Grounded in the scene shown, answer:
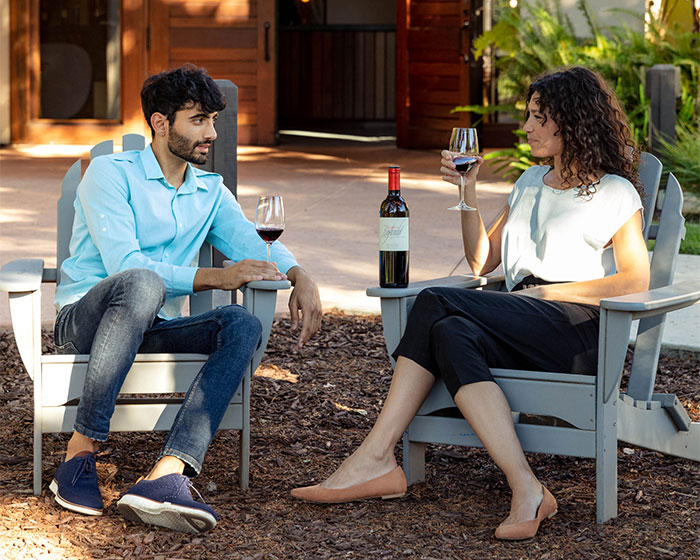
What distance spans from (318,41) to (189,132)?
1069cm

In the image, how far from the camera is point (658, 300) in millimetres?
2383

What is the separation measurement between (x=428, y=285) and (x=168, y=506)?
867mm

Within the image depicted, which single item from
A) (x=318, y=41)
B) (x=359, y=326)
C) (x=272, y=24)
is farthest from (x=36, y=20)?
(x=359, y=326)

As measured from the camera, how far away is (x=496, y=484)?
9.02ft

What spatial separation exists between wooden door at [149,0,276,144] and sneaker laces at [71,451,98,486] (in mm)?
7829

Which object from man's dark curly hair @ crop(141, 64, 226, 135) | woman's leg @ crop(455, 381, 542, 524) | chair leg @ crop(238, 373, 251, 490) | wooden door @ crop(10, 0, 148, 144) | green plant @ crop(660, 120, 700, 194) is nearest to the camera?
woman's leg @ crop(455, 381, 542, 524)

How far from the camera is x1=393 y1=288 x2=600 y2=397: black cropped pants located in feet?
8.28

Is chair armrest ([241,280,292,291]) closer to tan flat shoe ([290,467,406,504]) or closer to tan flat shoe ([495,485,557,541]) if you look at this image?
tan flat shoe ([290,467,406,504])

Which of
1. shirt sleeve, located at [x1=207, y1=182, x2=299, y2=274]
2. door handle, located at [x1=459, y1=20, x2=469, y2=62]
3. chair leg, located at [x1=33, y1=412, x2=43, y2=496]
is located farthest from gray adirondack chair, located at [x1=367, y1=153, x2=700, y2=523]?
door handle, located at [x1=459, y1=20, x2=469, y2=62]

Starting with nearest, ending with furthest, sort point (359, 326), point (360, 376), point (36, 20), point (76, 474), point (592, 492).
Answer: point (76, 474)
point (592, 492)
point (360, 376)
point (359, 326)
point (36, 20)

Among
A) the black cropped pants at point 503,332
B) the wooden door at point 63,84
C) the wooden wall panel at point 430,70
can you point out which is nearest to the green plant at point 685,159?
the wooden wall panel at point 430,70

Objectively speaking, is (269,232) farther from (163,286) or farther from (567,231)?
(567,231)

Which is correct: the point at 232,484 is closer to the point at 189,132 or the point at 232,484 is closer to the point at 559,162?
the point at 189,132

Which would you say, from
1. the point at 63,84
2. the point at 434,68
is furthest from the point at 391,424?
the point at 63,84
